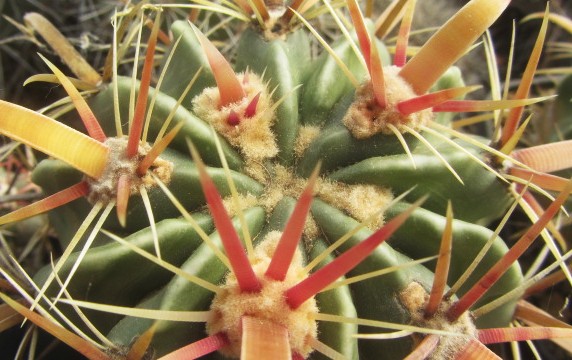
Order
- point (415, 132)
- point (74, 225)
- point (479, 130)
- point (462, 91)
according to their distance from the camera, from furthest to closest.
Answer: point (479, 130) → point (74, 225) → point (415, 132) → point (462, 91)

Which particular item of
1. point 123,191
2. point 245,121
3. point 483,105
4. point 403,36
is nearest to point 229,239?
point 123,191

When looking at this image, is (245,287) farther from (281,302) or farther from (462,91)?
(462,91)

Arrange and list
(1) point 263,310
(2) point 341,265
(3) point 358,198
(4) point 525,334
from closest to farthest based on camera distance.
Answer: (2) point 341,265 < (1) point 263,310 < (4) point 525,334 < (3) point 358,198

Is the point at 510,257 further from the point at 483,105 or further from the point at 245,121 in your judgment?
the point at 245,121

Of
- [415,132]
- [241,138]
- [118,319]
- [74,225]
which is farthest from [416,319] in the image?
[74,225]

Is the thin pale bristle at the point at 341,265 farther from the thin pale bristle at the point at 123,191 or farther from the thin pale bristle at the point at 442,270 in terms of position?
the thin pale bristle at the point at 123,191

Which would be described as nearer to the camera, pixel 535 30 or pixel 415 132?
pixel 415 132

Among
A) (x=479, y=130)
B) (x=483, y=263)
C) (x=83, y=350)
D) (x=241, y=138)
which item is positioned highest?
(x=479, y=130)

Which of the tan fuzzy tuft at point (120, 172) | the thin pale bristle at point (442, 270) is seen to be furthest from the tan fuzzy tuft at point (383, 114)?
the tan fuzzy tuft at point (120, 172)
